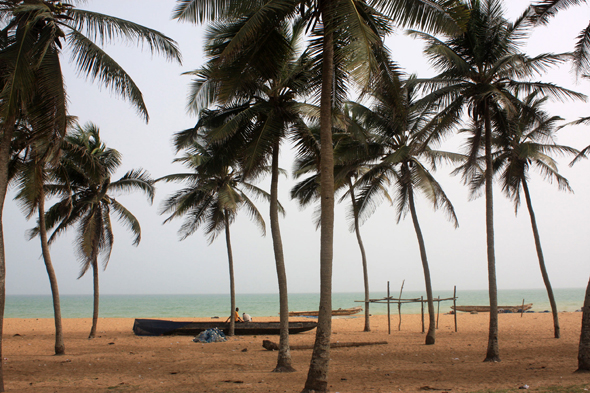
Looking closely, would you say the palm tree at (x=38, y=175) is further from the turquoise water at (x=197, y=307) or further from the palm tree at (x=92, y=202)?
the turquoise water at (x=197, y=307)

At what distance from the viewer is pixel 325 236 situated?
294 inches

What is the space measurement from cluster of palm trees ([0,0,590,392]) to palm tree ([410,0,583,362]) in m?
0.04

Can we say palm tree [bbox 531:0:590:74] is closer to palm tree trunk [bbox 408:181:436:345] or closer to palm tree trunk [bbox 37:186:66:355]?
palm tree trunk [bbox 408:181:436:345]

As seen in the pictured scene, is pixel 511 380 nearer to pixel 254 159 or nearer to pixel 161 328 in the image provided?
pixel 254 159

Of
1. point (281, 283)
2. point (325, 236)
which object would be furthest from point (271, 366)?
point (325, 236)

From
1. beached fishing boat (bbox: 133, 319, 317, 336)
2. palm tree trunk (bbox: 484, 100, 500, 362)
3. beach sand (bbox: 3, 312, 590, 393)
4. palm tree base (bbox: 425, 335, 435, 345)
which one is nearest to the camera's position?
beach sand (bbox: 3, 312, 590, 393)

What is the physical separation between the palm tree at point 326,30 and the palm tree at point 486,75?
3680 mm

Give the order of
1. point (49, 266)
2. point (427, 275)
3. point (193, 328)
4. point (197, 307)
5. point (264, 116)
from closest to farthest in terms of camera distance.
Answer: point (264, 116) → point (49, 266) → point (427, 275) → point (193, 328) → point (197, 307)

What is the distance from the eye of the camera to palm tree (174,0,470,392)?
6793 mm

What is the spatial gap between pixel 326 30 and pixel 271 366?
7930 millimetres

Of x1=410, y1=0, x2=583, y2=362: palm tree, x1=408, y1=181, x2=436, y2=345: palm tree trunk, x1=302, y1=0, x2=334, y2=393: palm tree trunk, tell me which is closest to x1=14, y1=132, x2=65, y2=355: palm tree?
x1=302, y1=0, x2=334, y2=393: palm tree trunk

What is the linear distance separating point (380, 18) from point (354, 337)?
43.2ft

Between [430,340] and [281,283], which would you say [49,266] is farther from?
[430,340]

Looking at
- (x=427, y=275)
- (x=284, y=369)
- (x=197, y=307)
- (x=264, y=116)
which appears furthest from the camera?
(x=197, y=307)
